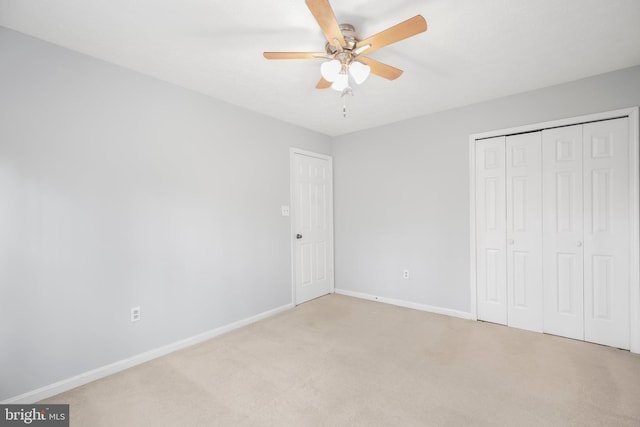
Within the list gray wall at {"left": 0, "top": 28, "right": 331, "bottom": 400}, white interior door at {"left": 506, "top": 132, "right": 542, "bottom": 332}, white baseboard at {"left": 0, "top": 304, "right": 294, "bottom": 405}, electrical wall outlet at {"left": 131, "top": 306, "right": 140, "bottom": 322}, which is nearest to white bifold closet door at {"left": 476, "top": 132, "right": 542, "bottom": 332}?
white interior door at {"left": 506, "top": 132, "right": 542, "bottom": 332}

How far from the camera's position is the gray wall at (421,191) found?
291 cm

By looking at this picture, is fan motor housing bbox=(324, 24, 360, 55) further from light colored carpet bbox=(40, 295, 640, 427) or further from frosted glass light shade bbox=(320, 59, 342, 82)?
light colored carpet bbox=(40, 295, 640, 427)

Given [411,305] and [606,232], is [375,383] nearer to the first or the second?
[411,305]

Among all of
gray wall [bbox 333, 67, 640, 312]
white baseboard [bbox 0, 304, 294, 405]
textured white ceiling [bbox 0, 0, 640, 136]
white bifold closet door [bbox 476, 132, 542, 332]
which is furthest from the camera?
white bifold closet door [bbox 476, 132, 542, 332]

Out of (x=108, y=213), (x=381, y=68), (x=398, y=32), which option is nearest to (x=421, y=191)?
(x=381, y=68)

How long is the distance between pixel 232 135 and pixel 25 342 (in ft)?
7.88

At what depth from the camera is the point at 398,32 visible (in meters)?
1.59

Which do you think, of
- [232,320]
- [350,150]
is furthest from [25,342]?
[350,150]

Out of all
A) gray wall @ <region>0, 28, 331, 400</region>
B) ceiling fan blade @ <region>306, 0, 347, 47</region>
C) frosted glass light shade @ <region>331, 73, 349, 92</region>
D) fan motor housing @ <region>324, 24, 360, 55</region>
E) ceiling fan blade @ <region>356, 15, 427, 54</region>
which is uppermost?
fan motor housing @ <region>324, 24, 360, 55</region>

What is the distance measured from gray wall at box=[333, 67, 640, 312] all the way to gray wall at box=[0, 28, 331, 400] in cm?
166

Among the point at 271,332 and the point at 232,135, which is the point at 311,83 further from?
the point at 271,332

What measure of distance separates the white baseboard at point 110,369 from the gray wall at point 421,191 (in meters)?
2.04

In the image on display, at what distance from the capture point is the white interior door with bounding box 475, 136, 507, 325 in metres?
3.20

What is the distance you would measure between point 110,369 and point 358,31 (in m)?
3.20
